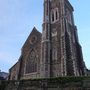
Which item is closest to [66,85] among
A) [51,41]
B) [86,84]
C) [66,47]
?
[86,84]

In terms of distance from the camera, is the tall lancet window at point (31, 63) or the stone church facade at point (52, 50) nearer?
the stone church facade at point (52, 50)

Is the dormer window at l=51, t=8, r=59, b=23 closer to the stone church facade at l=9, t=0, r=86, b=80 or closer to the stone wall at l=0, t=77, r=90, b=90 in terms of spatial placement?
the stone church facade at l=9, t=0, r=86, b=80

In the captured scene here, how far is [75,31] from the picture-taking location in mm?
38219

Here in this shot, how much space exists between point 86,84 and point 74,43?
21.7m

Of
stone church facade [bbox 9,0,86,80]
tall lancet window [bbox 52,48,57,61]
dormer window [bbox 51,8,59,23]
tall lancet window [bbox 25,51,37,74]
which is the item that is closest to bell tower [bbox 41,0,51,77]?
stone church facade [bbox 9,0,86,80]

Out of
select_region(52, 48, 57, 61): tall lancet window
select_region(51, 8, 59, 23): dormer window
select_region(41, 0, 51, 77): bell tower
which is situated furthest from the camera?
select_region(51, 8, 59, 23): dormer window

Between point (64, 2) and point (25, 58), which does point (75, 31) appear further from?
point (25, 58)

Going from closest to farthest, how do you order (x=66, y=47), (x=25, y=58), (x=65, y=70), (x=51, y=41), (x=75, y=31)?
(x=65, y=70) < (x=66, y=47) < (x=51, y=41) < (x=25, y=58) < (x=75, y=31)

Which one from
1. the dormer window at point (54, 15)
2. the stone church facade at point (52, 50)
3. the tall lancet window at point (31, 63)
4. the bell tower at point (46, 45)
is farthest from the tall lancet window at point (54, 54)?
the dormer window at point (54, 15)

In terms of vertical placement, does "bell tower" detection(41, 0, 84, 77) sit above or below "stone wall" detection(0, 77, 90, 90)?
above

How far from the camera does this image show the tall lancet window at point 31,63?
3244 centimetres

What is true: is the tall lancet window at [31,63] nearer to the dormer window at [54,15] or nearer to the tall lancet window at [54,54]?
the tall lancet window at [54,54]

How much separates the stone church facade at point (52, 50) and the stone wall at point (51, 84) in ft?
32.7

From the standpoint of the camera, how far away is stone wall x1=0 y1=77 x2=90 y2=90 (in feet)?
48.8
